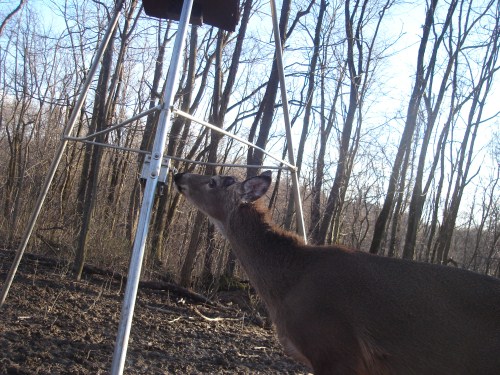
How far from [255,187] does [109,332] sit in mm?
2916

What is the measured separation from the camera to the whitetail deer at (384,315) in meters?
→ 3.92

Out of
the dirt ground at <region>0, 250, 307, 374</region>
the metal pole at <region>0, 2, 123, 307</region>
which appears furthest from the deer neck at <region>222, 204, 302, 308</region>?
the metal pole at <region>0, 2, 123, 307</region>

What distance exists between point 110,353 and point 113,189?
15.2 meters

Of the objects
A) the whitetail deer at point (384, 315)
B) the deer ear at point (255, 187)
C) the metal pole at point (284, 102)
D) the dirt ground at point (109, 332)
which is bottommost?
the dirt ground at point (109, 332)

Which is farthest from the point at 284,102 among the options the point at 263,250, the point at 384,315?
the point at 384,315

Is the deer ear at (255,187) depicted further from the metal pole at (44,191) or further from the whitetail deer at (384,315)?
the metal pole at (44,191)

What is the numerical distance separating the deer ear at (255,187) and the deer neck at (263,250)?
0.49 ft

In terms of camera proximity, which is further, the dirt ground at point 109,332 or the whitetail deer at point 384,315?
the dirt ground at point 109,332

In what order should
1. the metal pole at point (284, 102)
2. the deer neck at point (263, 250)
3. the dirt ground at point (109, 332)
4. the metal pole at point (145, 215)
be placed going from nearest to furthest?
the metal pole at point (145, 215) → the deer neck at point (263, 250) → the dirt ground at point (109, 332) → the metal pole at point (284, 102)

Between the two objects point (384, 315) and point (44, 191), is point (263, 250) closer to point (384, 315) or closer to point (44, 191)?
point (384, 315)

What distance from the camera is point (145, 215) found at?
148 inches

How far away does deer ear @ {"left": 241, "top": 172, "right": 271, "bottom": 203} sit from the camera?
18.3 feet

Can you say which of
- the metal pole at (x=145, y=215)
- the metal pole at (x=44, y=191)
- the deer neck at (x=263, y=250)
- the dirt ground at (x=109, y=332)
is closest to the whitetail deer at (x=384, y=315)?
the deer neck at (x=263, y=250)

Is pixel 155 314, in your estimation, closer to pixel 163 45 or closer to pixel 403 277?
pixel 403 277
